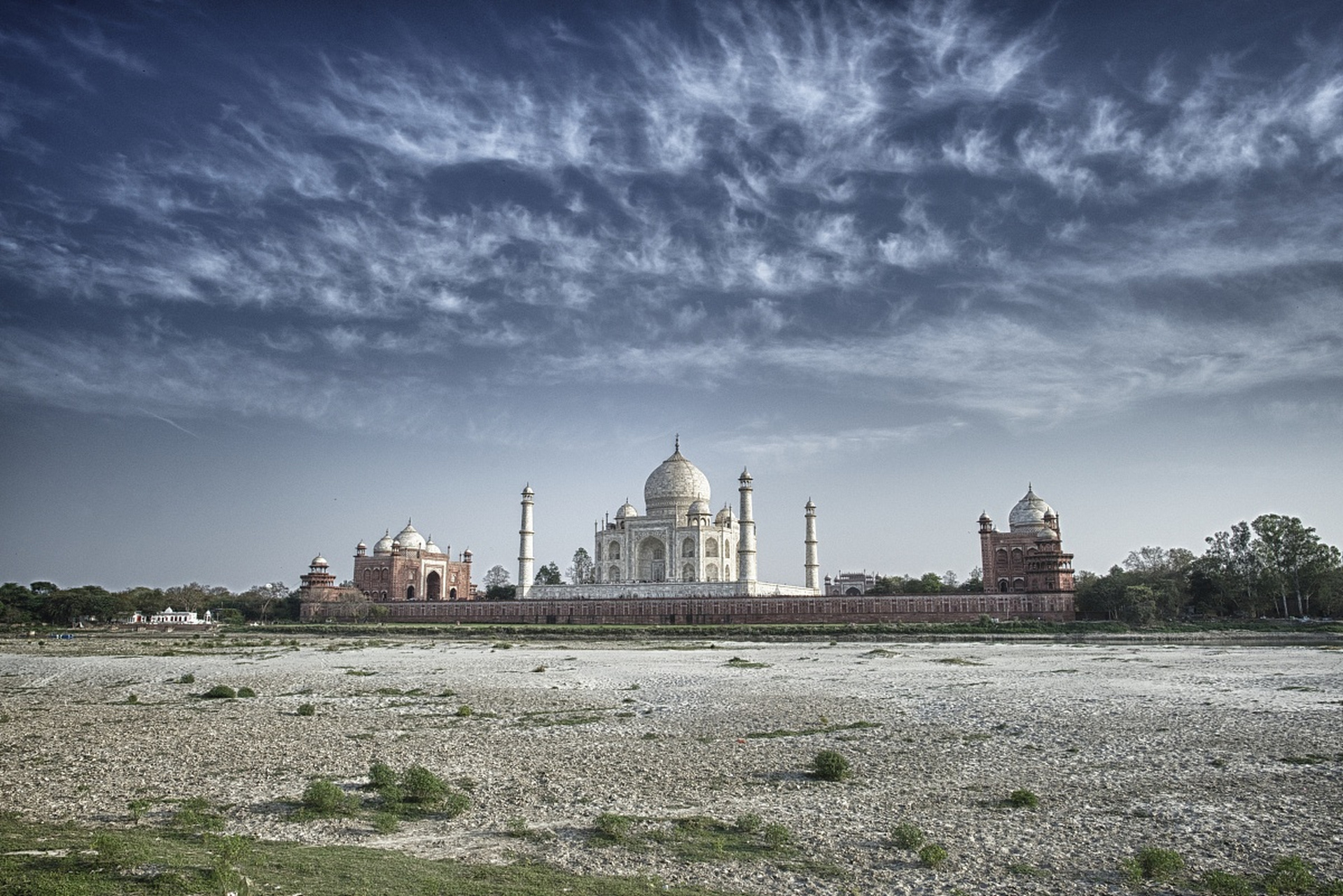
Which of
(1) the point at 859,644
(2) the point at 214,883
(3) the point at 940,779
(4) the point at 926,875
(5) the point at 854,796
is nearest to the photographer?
(2) the point at 214,883

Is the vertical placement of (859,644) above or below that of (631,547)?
below

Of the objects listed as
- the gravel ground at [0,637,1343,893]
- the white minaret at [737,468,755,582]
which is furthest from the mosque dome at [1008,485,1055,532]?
the gravel ground at [0,637,1343,893]

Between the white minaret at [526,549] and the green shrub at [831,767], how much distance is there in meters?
66.8

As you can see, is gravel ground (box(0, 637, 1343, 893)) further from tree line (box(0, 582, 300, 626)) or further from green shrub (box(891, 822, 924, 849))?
tree line (box(0, 582, 300, 626))

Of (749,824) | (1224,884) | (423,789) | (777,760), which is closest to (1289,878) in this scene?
(1224,884)

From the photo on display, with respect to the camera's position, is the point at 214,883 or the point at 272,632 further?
the point at 272,632

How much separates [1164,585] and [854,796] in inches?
2248

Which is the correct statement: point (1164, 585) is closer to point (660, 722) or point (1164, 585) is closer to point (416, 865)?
point (660, 722)

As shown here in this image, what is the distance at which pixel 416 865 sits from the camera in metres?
8.80

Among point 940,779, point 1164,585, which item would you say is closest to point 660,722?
point 940,779

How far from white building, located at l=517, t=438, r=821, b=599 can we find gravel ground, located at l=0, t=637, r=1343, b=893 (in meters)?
47.1

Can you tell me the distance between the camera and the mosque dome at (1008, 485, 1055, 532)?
244 ft

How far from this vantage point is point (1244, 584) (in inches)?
2436

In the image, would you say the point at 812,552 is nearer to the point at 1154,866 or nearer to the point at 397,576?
the point at 397,576
